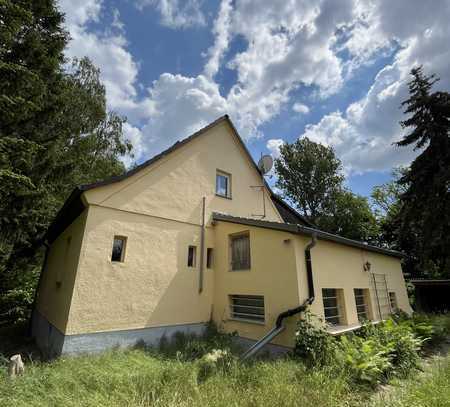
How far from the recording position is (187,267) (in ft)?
27.5

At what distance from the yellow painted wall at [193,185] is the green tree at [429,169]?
9152mm

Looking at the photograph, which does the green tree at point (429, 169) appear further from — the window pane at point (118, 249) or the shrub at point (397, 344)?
the window pane at point (118, 249)

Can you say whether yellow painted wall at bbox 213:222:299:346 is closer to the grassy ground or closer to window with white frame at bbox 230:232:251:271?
window with white frame at bbox 230:232:251:271

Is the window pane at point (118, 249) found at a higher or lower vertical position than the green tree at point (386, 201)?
lower

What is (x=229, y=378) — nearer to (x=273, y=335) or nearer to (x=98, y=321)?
(x=273, y=335)

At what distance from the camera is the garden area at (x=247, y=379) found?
143 inches

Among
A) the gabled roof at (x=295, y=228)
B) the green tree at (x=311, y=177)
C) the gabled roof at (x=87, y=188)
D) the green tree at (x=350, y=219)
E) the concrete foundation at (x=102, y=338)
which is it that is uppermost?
the green tree at (x=311, y=177)

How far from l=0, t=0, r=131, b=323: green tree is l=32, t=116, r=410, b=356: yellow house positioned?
1.44 m

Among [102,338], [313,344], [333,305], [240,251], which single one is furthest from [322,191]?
[102,338]

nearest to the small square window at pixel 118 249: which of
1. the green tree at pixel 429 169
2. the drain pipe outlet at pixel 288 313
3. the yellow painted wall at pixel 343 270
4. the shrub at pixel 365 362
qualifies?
the drain pipe outlet at pixel 288 313

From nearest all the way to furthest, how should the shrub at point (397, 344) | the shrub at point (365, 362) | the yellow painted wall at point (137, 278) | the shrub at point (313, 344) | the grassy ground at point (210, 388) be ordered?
the grassy ground at point (210, 388), the shrub at point (365, 362), the shrub at point (313, 344), the shrub at point (397, 344), the yellow painted wall at point (137, 278)

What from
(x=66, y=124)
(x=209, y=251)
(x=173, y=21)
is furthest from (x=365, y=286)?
(x=66, y=124)

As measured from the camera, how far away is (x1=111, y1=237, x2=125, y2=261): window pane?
7078 millimetres

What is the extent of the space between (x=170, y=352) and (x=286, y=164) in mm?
28136
